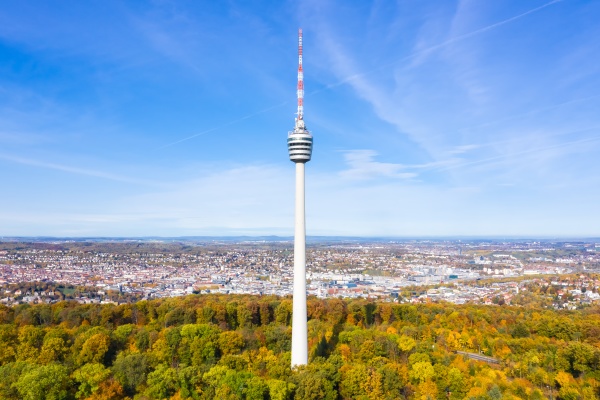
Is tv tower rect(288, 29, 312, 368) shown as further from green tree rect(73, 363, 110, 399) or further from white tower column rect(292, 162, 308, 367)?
green tree rect(73, 363, 110, 399)

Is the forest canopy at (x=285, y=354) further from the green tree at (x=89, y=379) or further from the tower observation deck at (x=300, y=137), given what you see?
the tower observation deck at (x=300, y=137)

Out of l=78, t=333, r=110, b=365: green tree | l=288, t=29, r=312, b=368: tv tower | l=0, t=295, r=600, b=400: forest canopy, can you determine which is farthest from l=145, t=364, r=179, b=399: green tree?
l=288, t=29, r=312, b=368: tv tower

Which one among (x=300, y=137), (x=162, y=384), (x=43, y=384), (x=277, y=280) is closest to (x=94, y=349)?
(x=43, y=384)

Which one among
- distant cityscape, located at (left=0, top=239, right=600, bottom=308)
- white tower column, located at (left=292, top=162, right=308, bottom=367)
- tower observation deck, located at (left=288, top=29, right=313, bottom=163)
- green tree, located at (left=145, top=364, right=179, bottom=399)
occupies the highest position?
tower observation deck, located at (left=288, top=29, right=313, bottom=163)

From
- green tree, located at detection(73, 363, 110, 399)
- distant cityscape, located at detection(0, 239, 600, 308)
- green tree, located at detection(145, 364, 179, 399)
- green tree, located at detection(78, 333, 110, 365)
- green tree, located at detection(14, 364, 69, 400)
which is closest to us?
green tree, located at detection(14, 364, 69, 400)

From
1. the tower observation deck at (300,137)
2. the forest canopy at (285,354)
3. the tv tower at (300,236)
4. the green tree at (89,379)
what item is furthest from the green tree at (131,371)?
the tower observation deck at (300,137)

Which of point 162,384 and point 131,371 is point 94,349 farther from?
point 162,384

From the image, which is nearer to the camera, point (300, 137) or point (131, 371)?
point (131, 371)
